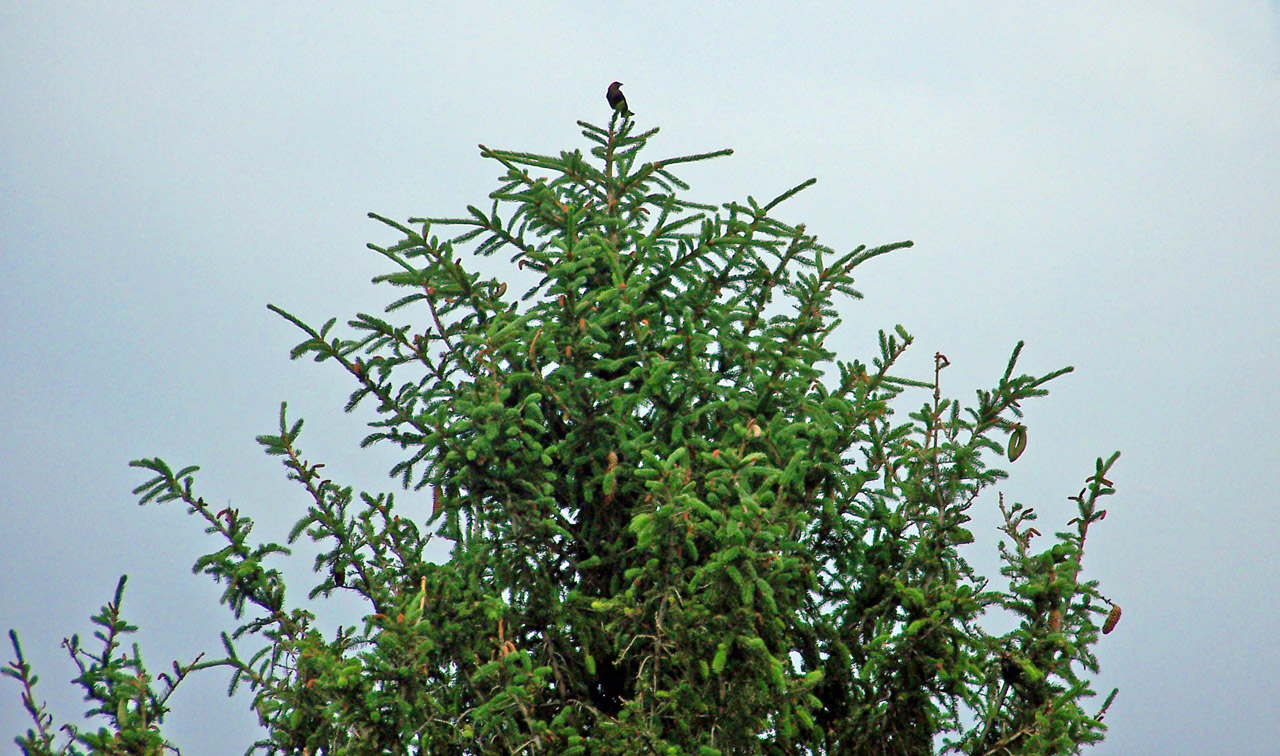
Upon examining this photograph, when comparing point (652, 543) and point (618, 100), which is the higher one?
point (618, 100)

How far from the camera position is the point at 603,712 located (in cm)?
659

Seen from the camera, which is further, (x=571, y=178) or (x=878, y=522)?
(x=571, y=178)

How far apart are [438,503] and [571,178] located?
2459mm

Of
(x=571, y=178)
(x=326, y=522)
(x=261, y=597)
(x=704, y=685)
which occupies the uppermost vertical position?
(x=571, y=178)

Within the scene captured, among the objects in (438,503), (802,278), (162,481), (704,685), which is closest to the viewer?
(704,685)

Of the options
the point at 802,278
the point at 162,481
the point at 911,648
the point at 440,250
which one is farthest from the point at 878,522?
the point at 162,481

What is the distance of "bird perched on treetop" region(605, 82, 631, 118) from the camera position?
308 inches

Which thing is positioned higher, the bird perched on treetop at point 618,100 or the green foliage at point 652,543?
the bird perched on treetop at point 618,100

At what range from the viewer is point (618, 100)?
309 inches

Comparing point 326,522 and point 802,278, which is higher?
point 802,278

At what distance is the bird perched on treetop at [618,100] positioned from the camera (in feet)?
25.7

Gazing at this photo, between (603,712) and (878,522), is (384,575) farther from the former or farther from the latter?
(878,522)

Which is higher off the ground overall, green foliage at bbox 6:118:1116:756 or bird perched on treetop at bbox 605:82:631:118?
bird perched on treetop at bbox 605:82:631:118

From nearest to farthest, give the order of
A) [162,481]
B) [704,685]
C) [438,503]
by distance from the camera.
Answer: [704,685] < [162,481] < [438,503]
